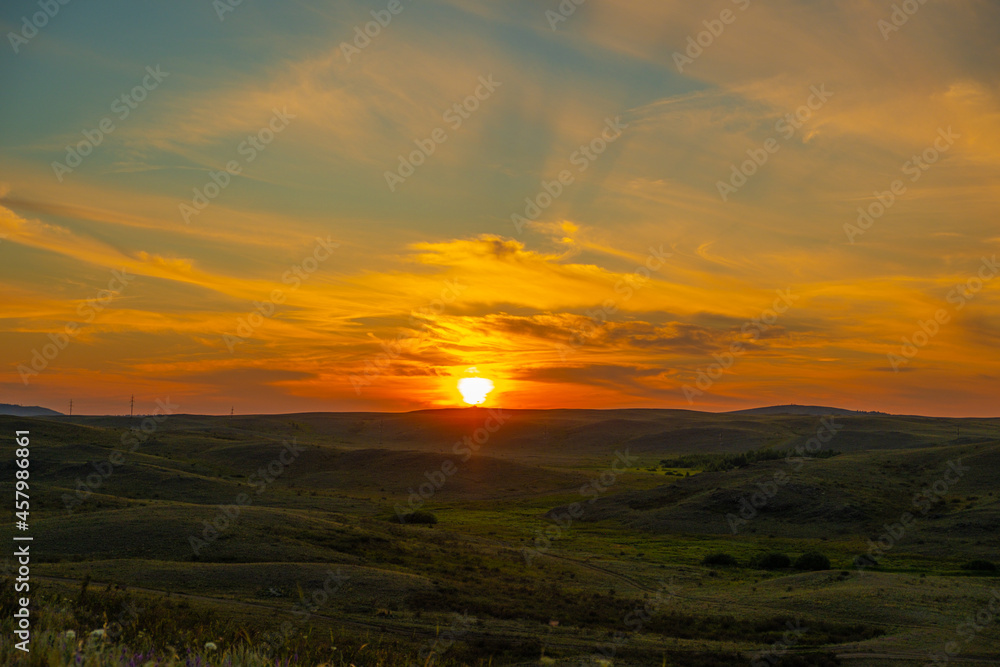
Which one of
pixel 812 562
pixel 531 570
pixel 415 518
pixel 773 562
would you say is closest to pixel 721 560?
pixel 773 562

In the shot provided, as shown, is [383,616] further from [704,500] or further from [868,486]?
[868,486]

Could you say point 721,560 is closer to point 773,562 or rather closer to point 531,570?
point 773,562

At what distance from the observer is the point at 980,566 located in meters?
43.0

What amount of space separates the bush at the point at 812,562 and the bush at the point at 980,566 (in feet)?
26.3

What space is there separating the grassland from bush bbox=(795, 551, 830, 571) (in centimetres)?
179

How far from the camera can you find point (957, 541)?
51.4m

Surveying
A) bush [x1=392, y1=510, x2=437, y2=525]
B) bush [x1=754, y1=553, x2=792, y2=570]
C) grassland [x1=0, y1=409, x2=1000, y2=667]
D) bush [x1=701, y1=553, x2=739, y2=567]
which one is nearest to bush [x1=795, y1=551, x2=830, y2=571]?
bush [x1=754, y1=553, x2=792, y2=570]

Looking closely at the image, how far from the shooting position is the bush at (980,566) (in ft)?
139

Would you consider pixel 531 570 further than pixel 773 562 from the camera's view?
No

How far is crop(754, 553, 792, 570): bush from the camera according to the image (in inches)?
1784

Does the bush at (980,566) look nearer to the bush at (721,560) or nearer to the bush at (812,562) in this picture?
the bush at (812,562)

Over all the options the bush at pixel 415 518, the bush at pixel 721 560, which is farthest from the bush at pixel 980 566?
the bush at pixel 415 518

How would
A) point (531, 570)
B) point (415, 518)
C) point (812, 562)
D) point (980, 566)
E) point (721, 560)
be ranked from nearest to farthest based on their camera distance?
point (531, 570) → point (980, 566) → point (812, 562) → point (721, 560) → point (415, 518)

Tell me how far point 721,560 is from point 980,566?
596 inches
